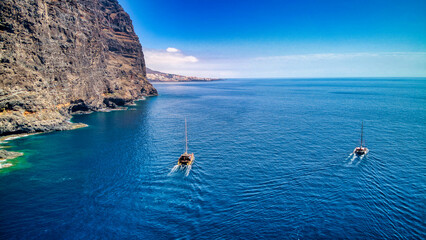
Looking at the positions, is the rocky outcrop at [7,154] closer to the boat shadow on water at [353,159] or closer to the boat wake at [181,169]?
the boat wake at [181,169]

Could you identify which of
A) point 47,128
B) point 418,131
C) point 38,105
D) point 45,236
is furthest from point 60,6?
point 418,131

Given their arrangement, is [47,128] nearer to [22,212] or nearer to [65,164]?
[65,164]

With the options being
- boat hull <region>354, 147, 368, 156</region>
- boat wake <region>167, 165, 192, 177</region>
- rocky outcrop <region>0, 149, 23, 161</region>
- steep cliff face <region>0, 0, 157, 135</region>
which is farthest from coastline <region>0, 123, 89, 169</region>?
boat hull <region>354, 147, 368, 156</region>

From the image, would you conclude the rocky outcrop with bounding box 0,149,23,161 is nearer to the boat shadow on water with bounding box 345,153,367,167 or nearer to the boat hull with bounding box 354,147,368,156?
the boat shadow on water with bounding box 345,153,367,167

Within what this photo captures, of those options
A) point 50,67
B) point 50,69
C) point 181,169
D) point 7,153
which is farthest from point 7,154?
point 181,169

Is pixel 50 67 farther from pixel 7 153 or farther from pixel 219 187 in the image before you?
pixel 219 187

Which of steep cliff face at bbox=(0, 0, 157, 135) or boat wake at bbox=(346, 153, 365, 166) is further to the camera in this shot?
steep cliff face at bbox=(0, 0, 157, 135)

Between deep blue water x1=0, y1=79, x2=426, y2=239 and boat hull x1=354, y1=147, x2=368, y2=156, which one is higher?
boat hull x1=354, y1=147, x2=368, y2=156
